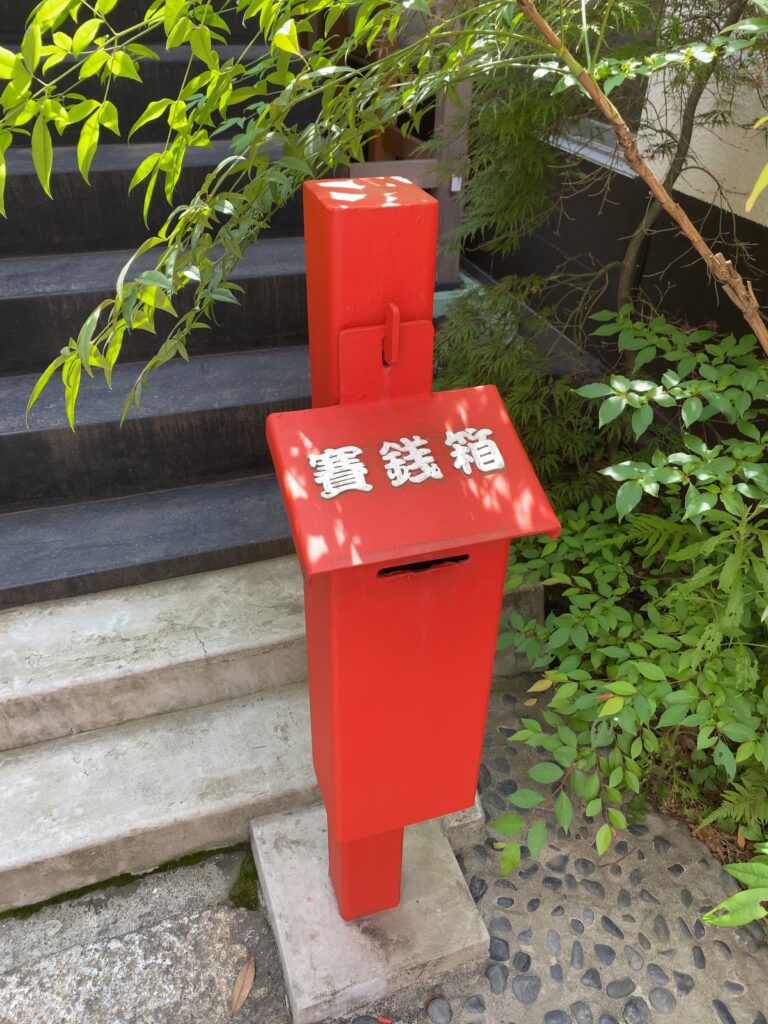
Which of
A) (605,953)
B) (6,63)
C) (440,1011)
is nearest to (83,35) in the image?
(6,63)

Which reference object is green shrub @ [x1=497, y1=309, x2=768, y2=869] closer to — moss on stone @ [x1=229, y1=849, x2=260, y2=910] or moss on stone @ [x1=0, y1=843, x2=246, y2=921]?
moss on stone @ [x1=229, y1=849, x2=260, y2=910]

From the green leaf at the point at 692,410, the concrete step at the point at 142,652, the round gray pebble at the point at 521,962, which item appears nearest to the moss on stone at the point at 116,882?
the concrete step at the point at 142,652

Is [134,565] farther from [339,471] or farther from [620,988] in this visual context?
[620,988]

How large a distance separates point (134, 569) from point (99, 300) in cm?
114

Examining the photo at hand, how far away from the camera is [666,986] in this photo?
2100 mm

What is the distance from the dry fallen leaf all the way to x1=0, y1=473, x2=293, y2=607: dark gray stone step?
1326mm

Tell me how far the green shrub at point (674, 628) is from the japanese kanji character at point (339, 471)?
2.21 feet

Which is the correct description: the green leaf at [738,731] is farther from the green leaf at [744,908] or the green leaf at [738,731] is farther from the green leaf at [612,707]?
the green leaf at [744,908]

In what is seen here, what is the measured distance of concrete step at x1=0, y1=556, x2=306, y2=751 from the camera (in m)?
2.46

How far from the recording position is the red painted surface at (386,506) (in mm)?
1270

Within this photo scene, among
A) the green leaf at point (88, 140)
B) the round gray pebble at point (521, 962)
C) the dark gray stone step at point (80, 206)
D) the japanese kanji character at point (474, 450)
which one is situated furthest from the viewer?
the dark gray stone step at point (80, 206)

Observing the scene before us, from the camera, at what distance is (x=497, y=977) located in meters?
2.13

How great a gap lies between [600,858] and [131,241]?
10.4ft

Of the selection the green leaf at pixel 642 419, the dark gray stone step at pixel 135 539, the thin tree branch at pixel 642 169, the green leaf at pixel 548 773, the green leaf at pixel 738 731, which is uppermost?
the thin tree branch at pixel 642 169
